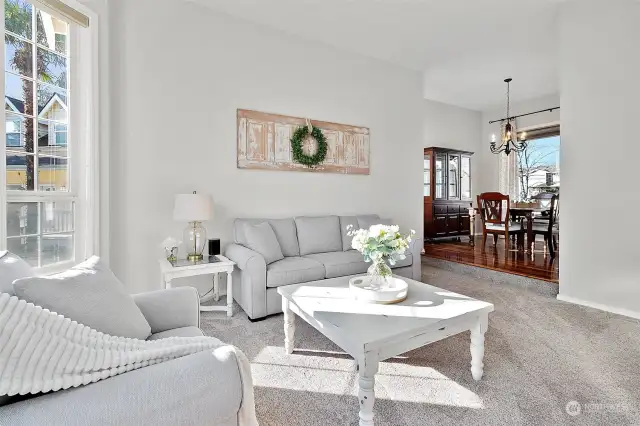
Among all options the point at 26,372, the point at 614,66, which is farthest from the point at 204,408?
the point at 614,66

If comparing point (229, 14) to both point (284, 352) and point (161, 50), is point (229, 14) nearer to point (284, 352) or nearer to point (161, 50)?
point (161, 50)

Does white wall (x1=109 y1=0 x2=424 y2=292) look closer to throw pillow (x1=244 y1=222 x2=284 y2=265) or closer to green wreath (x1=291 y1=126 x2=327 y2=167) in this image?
green wreath (x1=291 y1=126 x2=327 y2=167)

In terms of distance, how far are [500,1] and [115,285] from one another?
162 inches

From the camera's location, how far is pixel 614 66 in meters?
2.97

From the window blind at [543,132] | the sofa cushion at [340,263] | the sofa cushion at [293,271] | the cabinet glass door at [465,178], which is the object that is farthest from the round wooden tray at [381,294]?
the window blind at [543,132]

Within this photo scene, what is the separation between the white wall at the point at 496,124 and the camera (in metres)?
6.36

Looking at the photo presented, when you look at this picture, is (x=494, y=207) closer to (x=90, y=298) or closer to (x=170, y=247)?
(x=170, y=247)

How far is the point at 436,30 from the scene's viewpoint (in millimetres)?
3859

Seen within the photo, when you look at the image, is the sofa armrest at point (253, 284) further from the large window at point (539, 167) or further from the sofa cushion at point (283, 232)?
the large window at point (539, 167)

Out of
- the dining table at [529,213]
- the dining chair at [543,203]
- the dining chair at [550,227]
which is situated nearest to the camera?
the dining chair at [550,227]

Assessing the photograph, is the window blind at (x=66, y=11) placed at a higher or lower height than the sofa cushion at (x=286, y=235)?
higher

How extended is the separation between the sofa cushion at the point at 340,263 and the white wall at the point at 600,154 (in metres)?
2.11

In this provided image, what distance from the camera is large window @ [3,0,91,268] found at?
7.41ft

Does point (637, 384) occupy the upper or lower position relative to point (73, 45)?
lower
